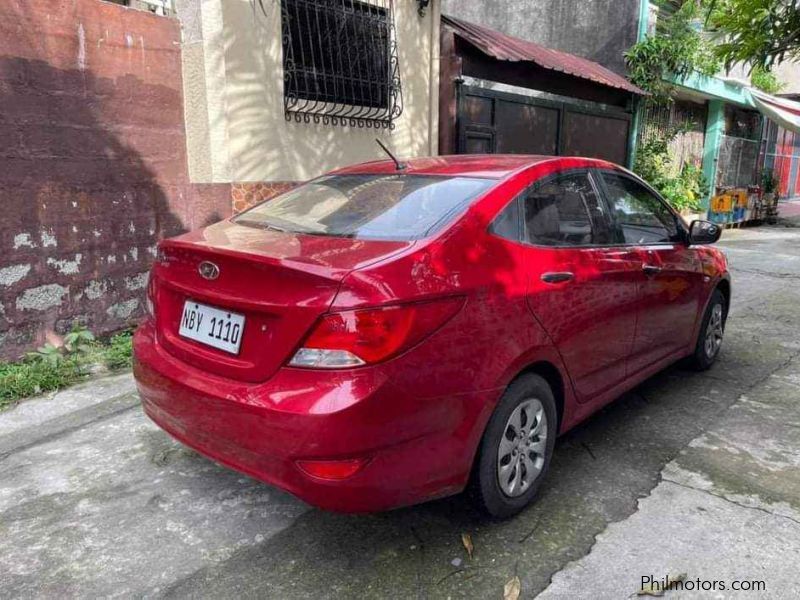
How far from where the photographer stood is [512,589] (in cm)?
229

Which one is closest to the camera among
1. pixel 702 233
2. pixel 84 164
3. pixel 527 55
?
pixel 702 233

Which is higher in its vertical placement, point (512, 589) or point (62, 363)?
point (62, 363)

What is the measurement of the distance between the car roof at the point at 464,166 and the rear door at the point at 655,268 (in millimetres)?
289

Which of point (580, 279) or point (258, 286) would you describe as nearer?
point (258, 286)

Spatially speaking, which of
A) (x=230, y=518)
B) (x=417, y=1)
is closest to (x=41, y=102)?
(x=230, y=518)

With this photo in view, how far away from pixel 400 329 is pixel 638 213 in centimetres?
214

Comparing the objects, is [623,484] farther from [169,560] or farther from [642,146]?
[642,146]

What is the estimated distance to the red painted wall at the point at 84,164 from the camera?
14.2 feet

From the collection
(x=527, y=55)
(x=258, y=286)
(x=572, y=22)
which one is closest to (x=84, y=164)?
(x=258, y=286)

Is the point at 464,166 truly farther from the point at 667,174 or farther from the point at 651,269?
the point at 667,174

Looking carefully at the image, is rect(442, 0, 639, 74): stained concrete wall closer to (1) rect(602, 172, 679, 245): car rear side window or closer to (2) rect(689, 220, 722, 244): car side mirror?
(2) rect(689, 220, 722, 244): car side mirror

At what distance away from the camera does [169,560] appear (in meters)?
2.48

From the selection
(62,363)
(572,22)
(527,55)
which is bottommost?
(62,363)

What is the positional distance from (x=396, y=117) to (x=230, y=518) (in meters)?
5.23
